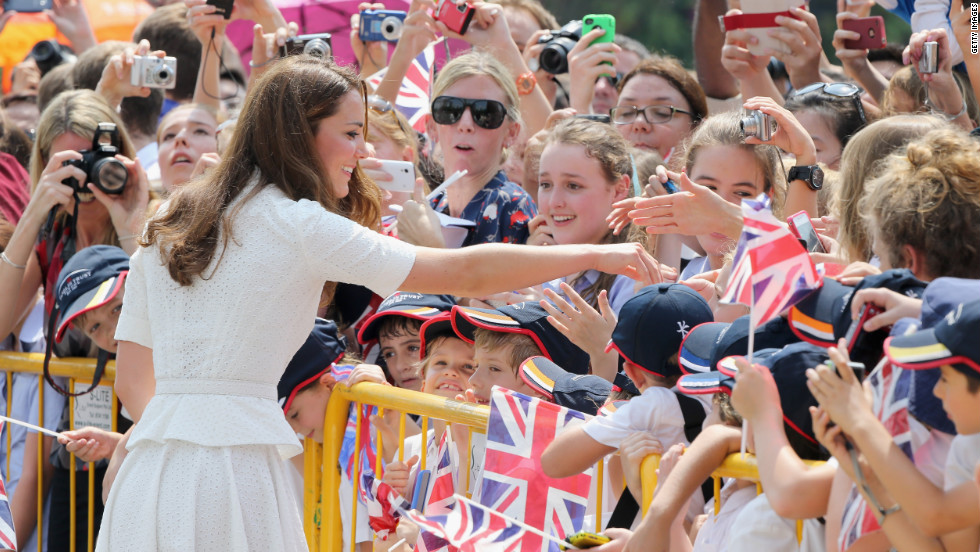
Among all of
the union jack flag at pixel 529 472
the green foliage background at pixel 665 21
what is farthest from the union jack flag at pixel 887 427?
the green foliage background at pixel 665 21

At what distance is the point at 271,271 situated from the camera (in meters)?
3.01

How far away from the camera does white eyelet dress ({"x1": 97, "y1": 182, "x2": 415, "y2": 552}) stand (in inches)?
118

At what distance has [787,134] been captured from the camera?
377 cm

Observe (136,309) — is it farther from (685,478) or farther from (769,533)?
(769,533)

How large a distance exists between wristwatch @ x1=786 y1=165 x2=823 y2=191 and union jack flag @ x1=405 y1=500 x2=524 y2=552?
57.4 inches

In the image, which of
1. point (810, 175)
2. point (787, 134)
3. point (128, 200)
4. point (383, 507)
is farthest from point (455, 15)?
point (383, 507)

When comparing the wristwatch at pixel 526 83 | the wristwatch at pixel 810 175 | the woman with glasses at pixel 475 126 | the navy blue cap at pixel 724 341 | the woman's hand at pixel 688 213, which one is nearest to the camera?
the navy blue cap at pixel 724 341

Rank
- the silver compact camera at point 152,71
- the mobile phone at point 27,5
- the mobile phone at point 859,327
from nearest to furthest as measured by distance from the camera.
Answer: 1. the mobile phone at point 859,327
2. the silver compact camera at point 152,71
3. the mobile phone at point 27,5

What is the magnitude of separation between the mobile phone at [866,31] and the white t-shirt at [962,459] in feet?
10.4

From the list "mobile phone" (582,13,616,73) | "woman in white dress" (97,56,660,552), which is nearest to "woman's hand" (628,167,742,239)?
"woman in white dress" (97,56,660,552)

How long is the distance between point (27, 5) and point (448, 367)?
4601 mm

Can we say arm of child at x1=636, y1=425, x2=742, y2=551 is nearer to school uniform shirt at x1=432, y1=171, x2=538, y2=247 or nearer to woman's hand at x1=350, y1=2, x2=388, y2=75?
school uniform shirt at x1=432, y1=171, x2=538, y2=247

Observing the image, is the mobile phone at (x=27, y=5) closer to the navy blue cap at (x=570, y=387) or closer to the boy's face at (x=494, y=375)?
the boy's face at (x=494, y=375)

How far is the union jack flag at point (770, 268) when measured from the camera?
238 cm
